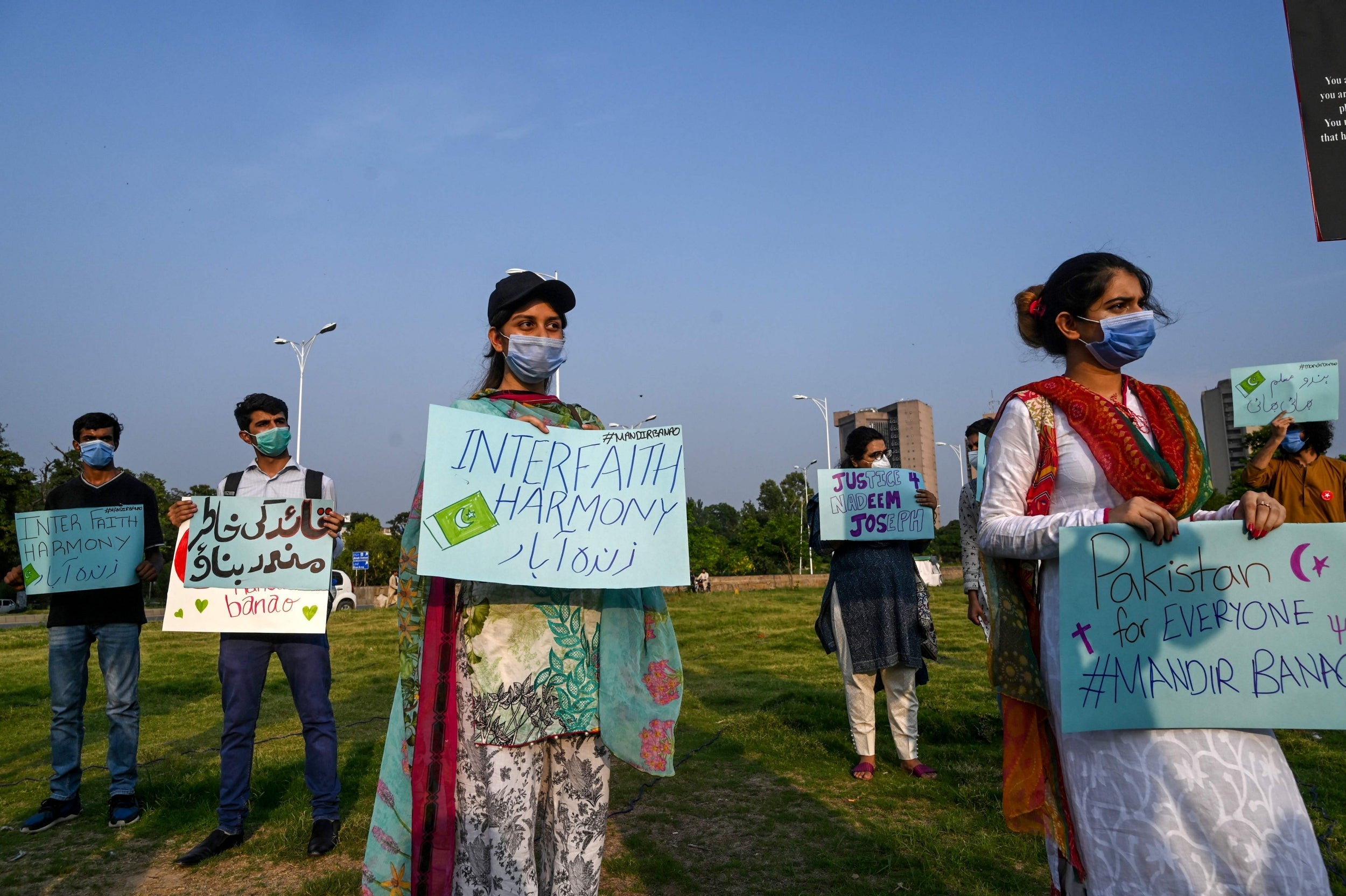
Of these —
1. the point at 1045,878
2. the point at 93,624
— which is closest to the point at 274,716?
the point at 93,624

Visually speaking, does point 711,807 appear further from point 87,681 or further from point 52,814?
point 52,814

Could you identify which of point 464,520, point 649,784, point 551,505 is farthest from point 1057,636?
point 649,784

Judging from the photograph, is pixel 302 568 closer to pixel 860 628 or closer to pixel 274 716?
pixel 860 628

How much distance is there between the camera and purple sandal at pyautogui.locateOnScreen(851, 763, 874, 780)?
19.1 feet

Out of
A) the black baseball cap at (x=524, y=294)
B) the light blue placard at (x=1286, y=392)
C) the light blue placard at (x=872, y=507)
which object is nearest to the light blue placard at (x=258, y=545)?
the black baseball cap at (x=524, y=294)

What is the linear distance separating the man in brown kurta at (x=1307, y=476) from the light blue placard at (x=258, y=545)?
660 centimetres

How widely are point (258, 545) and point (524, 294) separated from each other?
8.99 feet

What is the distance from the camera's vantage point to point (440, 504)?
2.54m

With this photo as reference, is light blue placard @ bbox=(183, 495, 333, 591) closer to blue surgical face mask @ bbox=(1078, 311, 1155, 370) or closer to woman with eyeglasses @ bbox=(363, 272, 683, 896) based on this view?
woman with eyeglasses @ bbox=(363, 272, 683, 896)

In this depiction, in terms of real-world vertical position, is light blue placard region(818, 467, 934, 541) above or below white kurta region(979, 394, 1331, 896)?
→ above

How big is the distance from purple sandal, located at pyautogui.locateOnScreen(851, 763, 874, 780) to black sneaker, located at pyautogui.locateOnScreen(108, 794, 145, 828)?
448 cm

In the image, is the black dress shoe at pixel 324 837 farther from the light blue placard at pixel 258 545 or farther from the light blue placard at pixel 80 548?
the light blue placard at pixel 80 548

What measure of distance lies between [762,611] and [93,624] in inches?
628

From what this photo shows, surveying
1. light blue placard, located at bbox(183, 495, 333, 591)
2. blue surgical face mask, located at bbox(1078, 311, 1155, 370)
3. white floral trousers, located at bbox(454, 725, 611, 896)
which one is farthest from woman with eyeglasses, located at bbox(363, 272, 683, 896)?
light blue placard, located at bbox(183, 495, 333, 591)
